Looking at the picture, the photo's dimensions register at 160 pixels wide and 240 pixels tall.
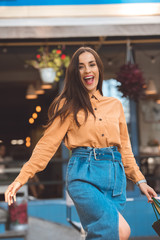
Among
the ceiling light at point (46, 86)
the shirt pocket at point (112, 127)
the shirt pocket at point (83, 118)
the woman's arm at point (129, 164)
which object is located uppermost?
the ceiling light at point (46, 86)

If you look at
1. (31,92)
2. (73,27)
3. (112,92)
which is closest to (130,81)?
(73,27)

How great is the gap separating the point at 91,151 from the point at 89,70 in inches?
22.7

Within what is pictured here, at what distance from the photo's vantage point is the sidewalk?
17.9 feet

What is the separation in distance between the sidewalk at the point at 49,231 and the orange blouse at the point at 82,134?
2960mm

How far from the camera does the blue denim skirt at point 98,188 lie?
2.42 m

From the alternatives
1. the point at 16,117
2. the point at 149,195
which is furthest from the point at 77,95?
the point at 16,117

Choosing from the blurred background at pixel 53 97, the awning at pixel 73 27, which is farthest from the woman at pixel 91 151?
the blurred background at pixel 53 97

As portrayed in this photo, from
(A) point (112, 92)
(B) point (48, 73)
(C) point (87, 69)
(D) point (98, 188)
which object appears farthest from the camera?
(A) point (112, 92)

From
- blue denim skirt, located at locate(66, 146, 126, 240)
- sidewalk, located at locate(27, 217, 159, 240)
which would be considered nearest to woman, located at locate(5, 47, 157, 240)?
blue denim skirt, located at locate(66, 146, 126, 240)

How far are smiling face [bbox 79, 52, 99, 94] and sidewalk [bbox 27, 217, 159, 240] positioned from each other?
10.0 feet

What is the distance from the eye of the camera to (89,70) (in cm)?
277

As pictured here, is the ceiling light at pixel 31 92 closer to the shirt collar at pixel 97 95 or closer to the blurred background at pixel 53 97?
the blurred background at pixel 53 97

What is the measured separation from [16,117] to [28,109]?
0.33 m

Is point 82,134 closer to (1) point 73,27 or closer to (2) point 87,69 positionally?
(2) point 87,69
